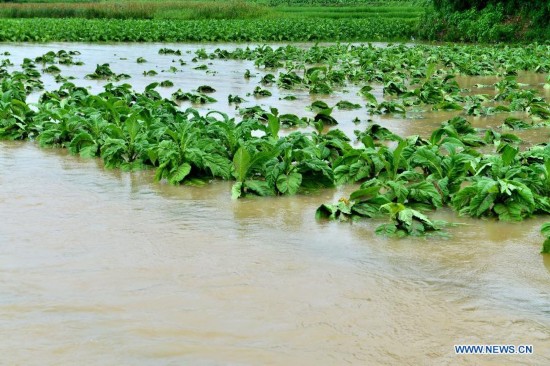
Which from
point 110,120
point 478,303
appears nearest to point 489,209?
point 478,303

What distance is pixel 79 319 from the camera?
3.56 metres

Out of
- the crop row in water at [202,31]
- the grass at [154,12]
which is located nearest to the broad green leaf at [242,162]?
the crop row in water at [202,31]

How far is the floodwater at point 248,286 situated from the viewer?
10.8 ft

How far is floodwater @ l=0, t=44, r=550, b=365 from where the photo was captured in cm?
331

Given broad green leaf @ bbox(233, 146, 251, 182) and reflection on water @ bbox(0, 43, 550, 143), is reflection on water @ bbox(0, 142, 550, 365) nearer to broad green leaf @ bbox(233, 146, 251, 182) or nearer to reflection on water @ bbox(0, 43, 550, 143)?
broad green leaf @ bbox(233, 146, 251, 182)

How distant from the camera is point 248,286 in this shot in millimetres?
4023

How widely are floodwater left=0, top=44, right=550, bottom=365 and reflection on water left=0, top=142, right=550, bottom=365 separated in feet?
0.04

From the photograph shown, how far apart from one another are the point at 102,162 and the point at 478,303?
4492 mm

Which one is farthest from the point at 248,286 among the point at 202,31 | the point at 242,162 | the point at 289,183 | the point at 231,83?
the point at 202,31

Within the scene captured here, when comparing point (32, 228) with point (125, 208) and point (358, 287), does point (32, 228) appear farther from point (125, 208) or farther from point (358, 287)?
point (358, 287)

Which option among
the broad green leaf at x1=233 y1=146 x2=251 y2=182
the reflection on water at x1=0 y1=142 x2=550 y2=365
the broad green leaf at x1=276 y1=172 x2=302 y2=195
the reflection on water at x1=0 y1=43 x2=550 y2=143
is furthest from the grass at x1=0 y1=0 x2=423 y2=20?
the reflection on water at x1=0 y1=142 x2=550 y2=365

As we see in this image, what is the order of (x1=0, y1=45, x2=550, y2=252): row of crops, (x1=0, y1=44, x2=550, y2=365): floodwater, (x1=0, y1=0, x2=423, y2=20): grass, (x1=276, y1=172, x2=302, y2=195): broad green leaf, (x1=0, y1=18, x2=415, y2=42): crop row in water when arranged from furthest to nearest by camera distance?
(x1=0, y1=0, x2=423, y2=20): grass < (x1=0, y1=18, x2=415, y2=42): crop row in water < (x1=276, y1=172, x2=302, y2=195): broad green leaf < (x1=0, y1=45, x2=550, y2=252): row of crops < (x1=0, y1=44, x2=550, y2=365): floodwater

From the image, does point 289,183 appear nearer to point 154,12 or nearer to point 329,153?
point 329,153

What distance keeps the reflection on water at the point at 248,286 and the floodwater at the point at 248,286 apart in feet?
0.04
